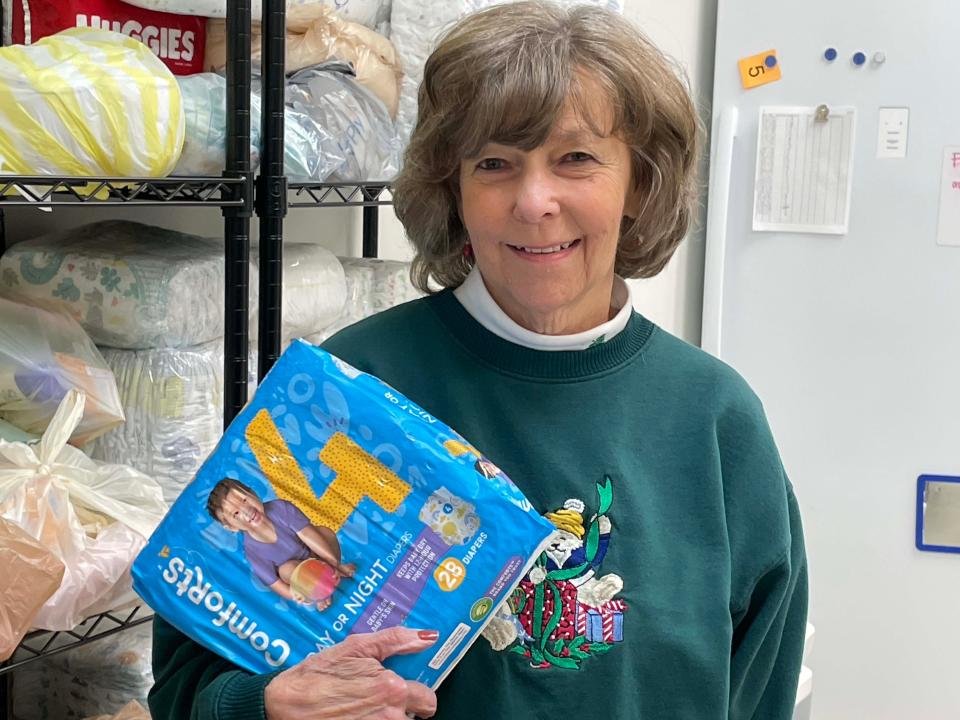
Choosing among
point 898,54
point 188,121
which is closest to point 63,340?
point 188,121

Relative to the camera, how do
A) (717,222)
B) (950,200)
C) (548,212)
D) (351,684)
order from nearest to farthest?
(351,684) < (548,212) < (950,200) < (717,222)

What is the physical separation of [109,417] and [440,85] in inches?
28.8

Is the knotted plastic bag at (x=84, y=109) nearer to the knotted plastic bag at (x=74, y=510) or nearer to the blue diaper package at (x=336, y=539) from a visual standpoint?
the knotted plastic bag at (x=74, y=510)

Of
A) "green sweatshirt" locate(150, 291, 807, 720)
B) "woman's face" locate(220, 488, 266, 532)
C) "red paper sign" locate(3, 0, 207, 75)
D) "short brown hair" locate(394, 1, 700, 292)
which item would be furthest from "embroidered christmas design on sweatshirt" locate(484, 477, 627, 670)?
"red paper sign" locate(3, 0, 207, 75)

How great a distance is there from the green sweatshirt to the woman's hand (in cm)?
9

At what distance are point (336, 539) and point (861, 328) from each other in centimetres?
216

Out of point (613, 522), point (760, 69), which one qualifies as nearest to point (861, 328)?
point (760, 69)

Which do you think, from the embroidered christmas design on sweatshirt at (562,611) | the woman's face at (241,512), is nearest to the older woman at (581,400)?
the embroidered christmas design on sweatshirt at (562,611)

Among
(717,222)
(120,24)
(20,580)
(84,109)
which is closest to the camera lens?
(20,580)

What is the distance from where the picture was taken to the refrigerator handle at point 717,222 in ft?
9.43

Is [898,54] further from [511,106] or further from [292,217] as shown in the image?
[511,106]

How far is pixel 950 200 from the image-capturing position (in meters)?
2.78

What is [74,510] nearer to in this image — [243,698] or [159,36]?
[243,698]

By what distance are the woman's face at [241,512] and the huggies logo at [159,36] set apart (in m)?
0.95
